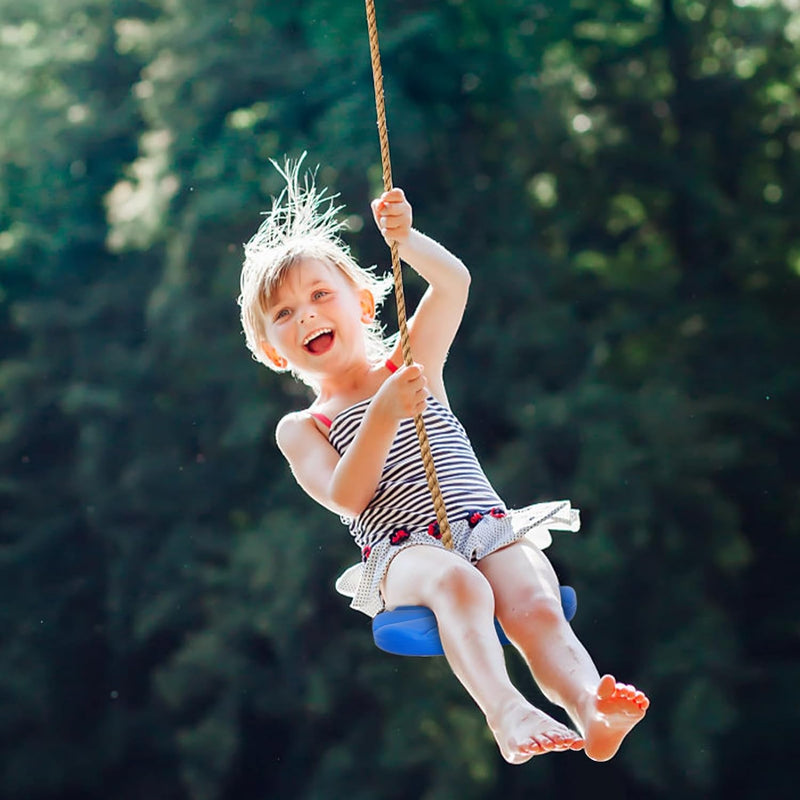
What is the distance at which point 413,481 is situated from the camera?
8.73 feet

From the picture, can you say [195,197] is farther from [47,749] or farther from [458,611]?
[458,611]

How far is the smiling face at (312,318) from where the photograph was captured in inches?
105

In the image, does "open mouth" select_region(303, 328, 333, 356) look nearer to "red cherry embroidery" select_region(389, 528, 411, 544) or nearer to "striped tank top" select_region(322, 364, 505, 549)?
"striped tank top" select_region(322, 364, 505, 549)

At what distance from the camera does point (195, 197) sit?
8992 mm

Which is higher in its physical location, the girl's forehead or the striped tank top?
the girl's forehead

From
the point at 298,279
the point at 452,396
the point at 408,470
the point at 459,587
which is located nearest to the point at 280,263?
the point at 298,279

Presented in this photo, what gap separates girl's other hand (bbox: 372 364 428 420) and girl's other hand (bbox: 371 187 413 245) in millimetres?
313

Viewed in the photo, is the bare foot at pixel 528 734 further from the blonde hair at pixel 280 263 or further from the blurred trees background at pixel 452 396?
the blurred trees background at pixel 452 396

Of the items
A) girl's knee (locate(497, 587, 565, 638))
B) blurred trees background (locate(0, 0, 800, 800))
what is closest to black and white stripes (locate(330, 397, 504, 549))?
girl's knee (locate(497, 587, 565, 638))

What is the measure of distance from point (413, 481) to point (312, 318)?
0.34 metres

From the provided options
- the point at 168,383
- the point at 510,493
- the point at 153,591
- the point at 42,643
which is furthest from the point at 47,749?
the point at 510,493

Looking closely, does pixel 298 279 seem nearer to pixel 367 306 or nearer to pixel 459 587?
pixel 367 306

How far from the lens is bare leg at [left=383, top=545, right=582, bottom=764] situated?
218 cm

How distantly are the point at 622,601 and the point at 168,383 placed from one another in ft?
9.83
